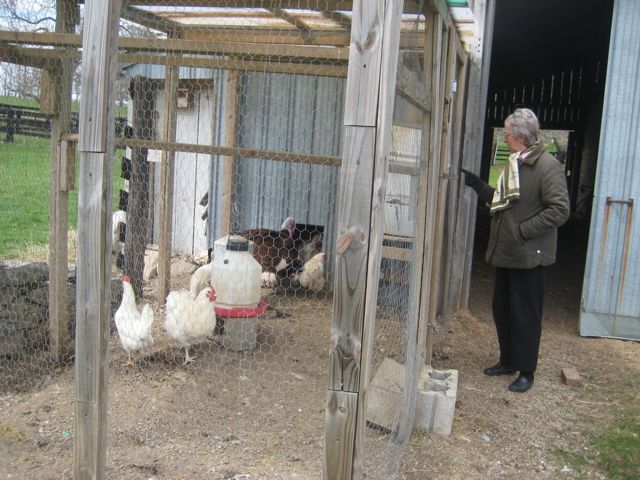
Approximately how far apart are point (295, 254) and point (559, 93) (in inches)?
466

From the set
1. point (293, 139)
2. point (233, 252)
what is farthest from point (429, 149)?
point (293, 139)

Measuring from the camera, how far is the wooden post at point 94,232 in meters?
1.82

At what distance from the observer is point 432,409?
3350 mm

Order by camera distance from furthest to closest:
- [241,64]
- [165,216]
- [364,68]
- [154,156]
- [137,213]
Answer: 1. [154,156]
2. [137,213]
3. [165,216]
4. [241,64]
5. [364,68]

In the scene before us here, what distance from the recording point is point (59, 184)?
12.7 feet

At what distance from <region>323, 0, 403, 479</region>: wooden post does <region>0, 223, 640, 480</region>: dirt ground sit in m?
0.71

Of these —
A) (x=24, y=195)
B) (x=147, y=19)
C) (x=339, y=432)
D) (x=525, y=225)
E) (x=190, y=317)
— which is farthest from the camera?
(x=24, y=195)

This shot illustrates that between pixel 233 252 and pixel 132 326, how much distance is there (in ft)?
2.79

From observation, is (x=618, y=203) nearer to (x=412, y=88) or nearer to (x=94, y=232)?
(x=412, y=88)

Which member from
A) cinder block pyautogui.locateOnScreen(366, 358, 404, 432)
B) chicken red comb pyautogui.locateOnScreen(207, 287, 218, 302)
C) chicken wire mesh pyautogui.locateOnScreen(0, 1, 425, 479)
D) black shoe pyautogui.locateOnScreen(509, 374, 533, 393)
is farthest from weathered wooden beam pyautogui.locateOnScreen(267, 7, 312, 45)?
black shoe pyautogui.locateOnScreen(509, 374, 533, 393)

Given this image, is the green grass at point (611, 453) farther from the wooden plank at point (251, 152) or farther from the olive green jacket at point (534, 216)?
the wooden plank at point (251, 152)

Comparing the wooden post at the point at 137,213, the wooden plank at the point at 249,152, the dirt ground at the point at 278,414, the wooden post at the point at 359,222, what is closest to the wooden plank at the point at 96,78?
the wooden post at the point at 359,222

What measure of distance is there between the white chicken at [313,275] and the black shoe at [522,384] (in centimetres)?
238

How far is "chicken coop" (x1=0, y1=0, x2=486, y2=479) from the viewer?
5.73ft
